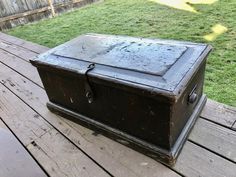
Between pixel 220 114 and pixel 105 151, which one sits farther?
pixel 220 114

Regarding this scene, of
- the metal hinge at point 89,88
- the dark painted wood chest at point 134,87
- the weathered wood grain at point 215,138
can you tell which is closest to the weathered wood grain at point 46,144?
the dark painted wood chest at point 134,87

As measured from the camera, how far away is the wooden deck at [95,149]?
1.00 m

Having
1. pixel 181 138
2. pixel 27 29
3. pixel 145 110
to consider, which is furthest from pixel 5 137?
pixel 27 29

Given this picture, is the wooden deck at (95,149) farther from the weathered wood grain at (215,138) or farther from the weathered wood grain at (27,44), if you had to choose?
the weathered wood grain at (27,44)

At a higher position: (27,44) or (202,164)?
(27,44)

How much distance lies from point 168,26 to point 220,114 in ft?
6.37

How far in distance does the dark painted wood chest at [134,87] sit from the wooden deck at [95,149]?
0.18ft

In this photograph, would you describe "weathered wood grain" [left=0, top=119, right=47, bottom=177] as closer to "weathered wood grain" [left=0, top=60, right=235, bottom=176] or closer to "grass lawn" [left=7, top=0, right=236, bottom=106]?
"weathered wood grain" [left=0, top=60, right=235, bottom=176]

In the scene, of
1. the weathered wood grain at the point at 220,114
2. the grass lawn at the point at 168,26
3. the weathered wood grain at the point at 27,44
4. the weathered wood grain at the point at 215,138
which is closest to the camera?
the weathered wood grain at the point at 215,138

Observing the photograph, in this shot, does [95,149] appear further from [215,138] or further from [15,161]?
[215,138]

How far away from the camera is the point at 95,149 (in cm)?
115

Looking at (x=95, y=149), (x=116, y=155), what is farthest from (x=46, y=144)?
(x=116, y=155)

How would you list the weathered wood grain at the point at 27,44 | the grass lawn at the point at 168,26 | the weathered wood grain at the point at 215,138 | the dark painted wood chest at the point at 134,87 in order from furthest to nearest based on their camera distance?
the weathered wood grain at the point at 27,44 → the grass lawn at the point at 168,26 → the weathered wood grain at the point at 215,138 → the dark painted wood chest at the point at 134,87

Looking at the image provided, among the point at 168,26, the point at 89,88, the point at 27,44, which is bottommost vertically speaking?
the point at 168,26
